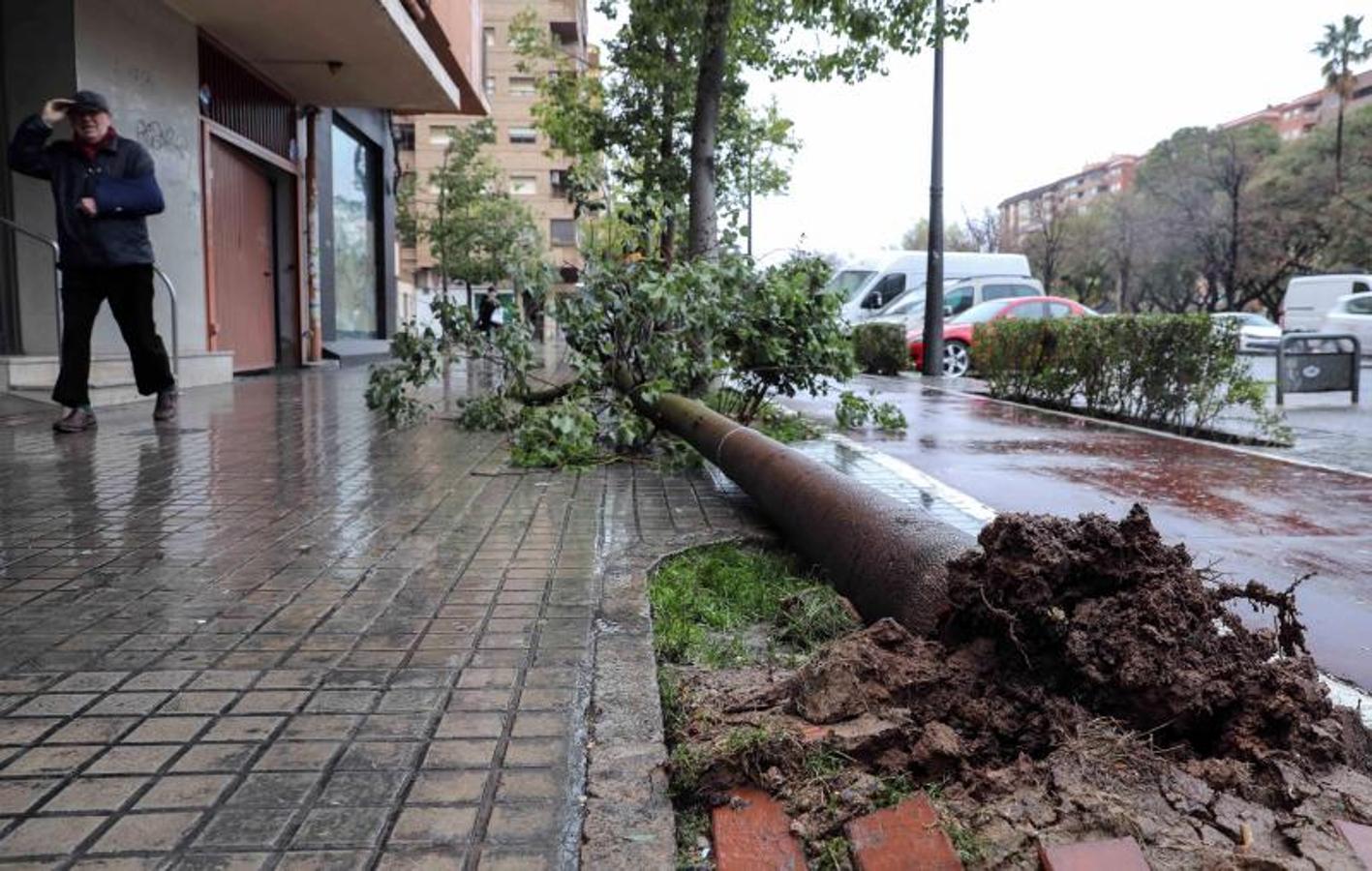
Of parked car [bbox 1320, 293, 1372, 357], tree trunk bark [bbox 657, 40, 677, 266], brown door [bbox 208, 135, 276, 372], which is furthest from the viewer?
parked car [bbox 1320, 293, 1372, 357]

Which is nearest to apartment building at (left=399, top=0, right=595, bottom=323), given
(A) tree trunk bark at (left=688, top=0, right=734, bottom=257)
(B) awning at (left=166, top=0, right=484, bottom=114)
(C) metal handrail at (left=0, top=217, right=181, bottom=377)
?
(B) awning at (left=166, top=0, right=484, bottom=114)

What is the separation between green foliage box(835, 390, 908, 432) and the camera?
860 cm

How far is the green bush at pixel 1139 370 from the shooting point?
8.88 meters

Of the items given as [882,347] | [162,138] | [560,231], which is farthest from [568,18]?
[162,138]

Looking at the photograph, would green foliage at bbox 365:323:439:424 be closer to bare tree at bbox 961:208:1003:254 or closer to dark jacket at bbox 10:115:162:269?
dark jacket at bbox 10:115:162:269

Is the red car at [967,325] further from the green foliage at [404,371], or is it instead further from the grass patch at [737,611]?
the grass patch at [737,611]

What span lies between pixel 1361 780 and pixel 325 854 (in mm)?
1915

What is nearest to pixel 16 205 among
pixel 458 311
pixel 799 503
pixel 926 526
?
pixel 458 311

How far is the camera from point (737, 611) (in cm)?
344

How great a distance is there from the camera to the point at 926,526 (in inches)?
117

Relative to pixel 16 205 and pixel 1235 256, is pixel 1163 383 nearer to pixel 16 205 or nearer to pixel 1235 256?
pixel 16 205

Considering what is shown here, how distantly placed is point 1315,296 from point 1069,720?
3171 centimetres

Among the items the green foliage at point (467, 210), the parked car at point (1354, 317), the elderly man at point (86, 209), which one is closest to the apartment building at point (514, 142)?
the green foliage at point (467, 210)

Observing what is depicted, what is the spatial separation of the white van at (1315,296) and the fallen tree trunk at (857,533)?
1089 inches
